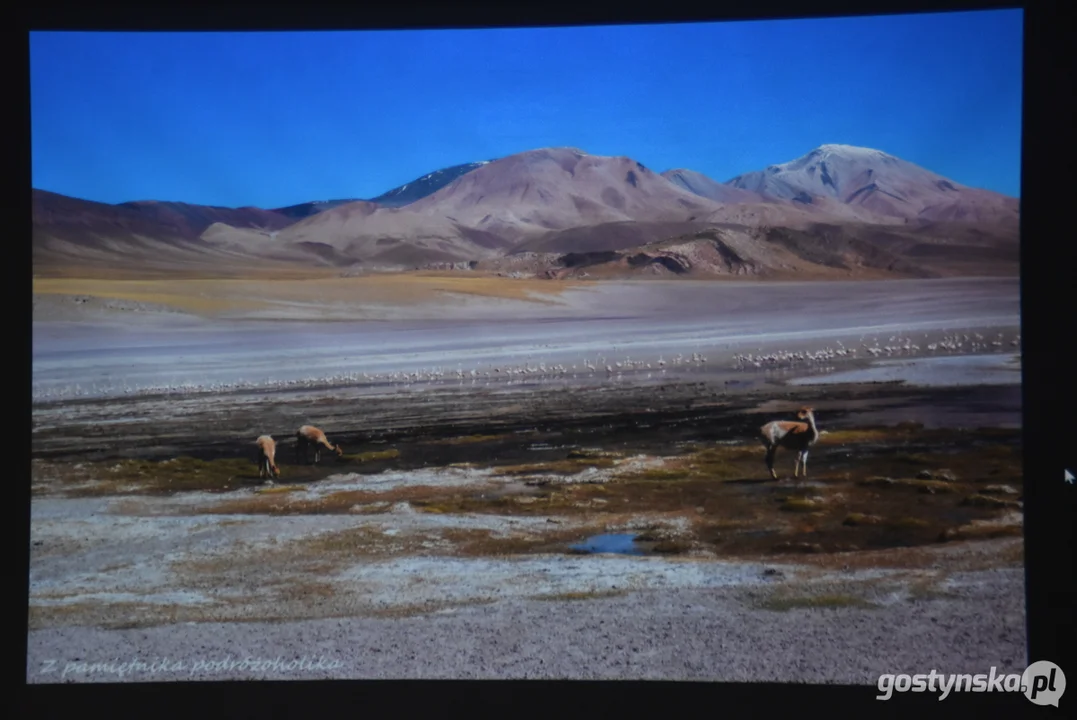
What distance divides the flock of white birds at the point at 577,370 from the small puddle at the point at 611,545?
634 mm

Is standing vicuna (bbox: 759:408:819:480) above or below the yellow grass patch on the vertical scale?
below

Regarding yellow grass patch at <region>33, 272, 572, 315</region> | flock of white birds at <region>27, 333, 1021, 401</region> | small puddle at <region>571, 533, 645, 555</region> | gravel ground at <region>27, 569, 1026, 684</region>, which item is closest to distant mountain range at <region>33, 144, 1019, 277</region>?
yellow grass patch at <region>33, 272, 572, 315</region>

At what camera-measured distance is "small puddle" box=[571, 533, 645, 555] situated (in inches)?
106

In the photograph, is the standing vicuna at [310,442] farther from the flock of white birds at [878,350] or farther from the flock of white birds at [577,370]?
the flock of white birds at [878,350]

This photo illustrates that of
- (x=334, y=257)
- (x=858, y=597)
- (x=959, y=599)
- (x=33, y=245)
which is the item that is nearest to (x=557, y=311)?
(x=334, y=257)

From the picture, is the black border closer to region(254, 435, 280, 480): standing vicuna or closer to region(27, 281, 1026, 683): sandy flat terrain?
region(27, 281, 1026, 683): sandy flat terrain

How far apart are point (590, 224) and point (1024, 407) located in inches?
69.8

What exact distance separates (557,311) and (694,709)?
158 centimetres

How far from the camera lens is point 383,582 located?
265 centimetres

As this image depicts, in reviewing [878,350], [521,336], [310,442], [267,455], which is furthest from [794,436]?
[267,455]

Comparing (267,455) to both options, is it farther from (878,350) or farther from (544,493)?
(878,350)

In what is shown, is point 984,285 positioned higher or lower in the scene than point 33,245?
lower

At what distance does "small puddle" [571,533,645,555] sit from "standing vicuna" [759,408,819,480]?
598 mm

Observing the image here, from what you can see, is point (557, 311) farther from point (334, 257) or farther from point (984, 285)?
point (984, 285)
